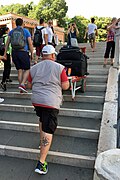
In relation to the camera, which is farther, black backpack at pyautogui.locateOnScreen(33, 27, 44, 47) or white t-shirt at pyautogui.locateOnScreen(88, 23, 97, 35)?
white t-shirt at pyautogui.locateOnScreen(88, 23, 97, 35)

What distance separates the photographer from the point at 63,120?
11.8 feet

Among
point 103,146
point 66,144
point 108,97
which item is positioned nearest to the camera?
point 103,146

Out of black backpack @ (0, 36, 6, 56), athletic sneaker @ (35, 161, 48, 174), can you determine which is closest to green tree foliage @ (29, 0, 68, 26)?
black backpack @ (0, 36, 6, 56)

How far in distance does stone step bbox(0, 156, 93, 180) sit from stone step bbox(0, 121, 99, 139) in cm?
58

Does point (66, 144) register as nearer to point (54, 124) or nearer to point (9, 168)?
point (54, 124)

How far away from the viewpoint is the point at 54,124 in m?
2.55

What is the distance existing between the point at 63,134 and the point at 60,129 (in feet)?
0.31

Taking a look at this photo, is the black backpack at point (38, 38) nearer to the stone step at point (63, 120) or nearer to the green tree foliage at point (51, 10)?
the stone step at point (63, 120)

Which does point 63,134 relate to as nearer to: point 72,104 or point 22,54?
point 72,104

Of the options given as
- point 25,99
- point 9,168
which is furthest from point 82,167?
point 25,99

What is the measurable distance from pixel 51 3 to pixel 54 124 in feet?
98.3

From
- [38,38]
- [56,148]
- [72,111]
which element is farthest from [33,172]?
[38,38]

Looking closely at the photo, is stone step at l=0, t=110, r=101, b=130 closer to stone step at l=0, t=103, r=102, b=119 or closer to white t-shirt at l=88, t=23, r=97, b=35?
stone step at l=0, t=103, r=102, b=119

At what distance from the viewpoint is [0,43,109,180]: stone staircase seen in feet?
8.92
